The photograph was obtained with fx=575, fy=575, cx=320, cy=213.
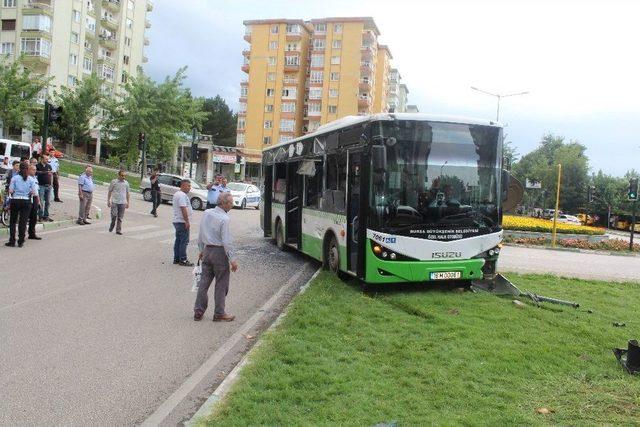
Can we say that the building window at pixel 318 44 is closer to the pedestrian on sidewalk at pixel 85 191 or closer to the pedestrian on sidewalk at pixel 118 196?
the pedestrian on sidewalk at pixel 85 191

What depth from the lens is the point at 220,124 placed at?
326 feet

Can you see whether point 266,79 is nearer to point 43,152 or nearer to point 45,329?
point 43,152

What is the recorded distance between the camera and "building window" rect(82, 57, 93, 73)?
6888 cm

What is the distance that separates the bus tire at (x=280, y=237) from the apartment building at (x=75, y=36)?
139 feet

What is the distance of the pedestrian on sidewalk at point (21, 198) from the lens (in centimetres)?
1282

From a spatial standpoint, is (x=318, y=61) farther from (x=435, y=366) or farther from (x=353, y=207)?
(x=435, y=366)

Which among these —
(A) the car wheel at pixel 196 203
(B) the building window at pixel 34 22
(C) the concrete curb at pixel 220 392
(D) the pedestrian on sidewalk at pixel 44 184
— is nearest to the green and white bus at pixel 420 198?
(C) the concrete curb at pixel 220 392

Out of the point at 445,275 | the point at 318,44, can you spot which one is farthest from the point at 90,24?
the point at 445,275

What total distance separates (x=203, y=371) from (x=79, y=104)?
5606 cm

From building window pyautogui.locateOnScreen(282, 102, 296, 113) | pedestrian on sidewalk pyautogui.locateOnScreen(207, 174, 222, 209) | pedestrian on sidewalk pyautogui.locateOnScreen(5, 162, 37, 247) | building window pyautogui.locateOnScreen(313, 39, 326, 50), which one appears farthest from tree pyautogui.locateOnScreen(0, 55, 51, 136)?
building window pyautogui.locateOnScreen(313, 39, 326, 50)

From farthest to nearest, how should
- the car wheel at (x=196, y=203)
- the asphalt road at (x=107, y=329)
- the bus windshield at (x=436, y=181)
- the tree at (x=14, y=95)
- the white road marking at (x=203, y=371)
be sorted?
the tree at (x=14, y=95)
the car wheel at (x=196, y=203)
the bus windshield at (x=436, y=181)
the asphalt road at (x=107, y=329)
the white road marking at (x=203, y=371)

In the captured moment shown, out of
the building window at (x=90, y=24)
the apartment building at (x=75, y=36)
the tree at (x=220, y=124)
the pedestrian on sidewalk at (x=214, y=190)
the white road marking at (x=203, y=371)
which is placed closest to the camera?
the white road marking at (x=203, y=371)

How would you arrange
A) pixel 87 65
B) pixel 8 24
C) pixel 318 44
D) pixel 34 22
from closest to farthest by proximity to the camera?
pixel 34 22
pixel 8 24
pixel 87 65
pixel 318 44

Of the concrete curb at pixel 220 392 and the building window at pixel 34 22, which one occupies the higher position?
the building window at pixel 34 22
